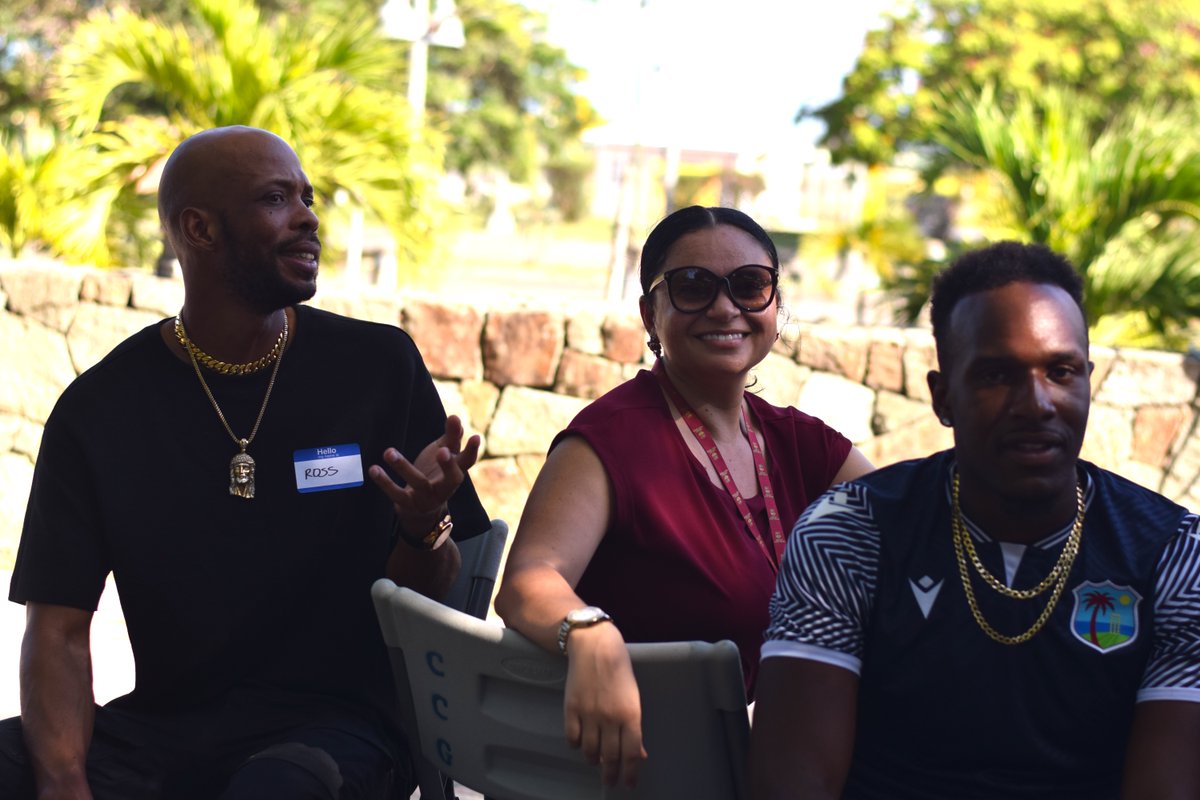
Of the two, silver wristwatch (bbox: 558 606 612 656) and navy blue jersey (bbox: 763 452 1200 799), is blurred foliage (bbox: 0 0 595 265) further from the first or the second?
navy blue jersey (bbox: 763 452 1200 799)

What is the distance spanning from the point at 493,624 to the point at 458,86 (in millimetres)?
22154

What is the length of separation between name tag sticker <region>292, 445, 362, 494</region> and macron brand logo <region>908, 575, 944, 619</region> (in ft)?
3.28

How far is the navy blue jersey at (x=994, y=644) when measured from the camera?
1730mm

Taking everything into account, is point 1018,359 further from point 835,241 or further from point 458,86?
point 458,86

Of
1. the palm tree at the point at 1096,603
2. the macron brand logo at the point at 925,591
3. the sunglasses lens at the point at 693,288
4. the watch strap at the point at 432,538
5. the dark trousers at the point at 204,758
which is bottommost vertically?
the dark trousers at the point at 204,758

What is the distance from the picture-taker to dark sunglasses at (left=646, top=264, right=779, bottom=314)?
235 centimetres

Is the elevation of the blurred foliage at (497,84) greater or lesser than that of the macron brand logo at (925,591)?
greater

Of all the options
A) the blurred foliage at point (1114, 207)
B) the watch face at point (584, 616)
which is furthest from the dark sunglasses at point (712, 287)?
the blurred foliage at point (1114, 207)

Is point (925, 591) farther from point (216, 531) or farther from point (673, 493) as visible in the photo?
point (216, 531)

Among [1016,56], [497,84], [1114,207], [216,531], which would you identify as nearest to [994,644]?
[216,531]

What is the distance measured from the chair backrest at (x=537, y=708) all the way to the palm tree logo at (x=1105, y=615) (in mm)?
466

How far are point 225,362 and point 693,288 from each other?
2.80ft

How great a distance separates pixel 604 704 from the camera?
1711mm

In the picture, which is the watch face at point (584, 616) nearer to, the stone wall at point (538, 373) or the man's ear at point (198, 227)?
the man's ear at point (198, 227)
